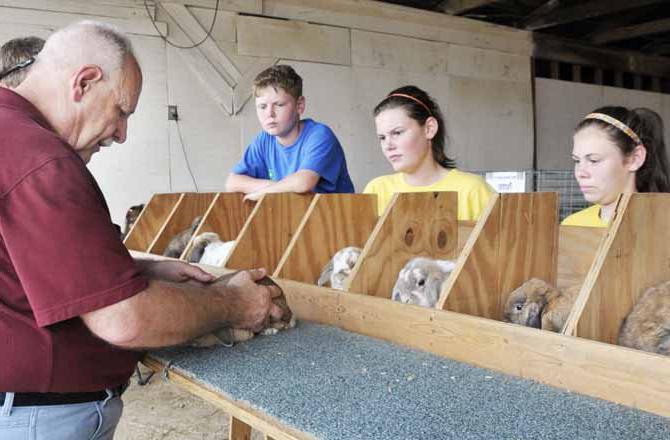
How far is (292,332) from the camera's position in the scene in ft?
5.15

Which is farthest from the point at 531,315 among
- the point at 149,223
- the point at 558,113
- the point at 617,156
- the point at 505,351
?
the point at 558,113

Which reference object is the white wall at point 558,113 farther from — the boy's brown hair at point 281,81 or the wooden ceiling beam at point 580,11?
the boy's brown hair at point 281,81

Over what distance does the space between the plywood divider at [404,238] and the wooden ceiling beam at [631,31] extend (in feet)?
22.4

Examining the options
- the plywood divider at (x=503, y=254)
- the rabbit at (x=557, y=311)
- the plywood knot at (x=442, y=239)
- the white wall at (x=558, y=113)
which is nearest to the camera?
the rabbit at (x=557, y=311)

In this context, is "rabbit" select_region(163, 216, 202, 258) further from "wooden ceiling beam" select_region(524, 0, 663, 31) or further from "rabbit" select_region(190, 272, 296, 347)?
"wooden ceiling beam" select_region(524, 0, 663, 31)

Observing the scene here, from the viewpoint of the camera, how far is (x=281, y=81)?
271 cm

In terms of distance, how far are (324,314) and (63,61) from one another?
3.11 feet

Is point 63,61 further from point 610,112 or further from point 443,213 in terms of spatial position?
point 610,112

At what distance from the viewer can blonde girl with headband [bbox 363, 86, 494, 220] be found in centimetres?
235

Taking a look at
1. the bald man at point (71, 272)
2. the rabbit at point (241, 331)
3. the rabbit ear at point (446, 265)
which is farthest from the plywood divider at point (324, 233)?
the bald man at point (71, 272)

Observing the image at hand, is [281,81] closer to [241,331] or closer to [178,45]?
[241,331]

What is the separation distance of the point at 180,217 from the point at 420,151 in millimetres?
1333

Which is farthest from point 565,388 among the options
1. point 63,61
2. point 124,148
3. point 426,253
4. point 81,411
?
point 124,148

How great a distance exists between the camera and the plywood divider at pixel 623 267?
1241mm
